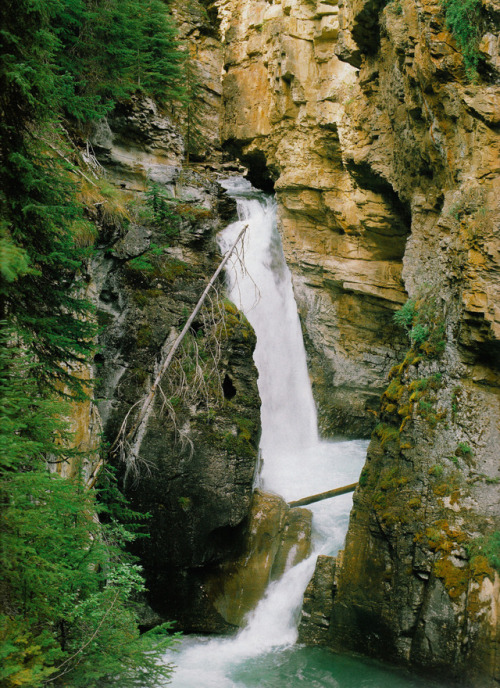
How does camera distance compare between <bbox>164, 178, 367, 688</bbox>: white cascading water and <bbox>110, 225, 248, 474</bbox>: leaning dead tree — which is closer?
<bbox>164, 178, 367, 688</bbox>: white cascading water

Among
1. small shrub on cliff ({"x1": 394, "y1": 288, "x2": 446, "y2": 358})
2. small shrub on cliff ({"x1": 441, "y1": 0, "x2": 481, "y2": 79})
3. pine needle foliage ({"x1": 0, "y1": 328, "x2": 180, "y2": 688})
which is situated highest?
small shrub on cliff ({"x1": 441, "y1": 0, "x2": 481, "y2": 79})

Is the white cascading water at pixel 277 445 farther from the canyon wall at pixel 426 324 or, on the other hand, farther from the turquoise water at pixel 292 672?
the canyon wall at pixel 426 324

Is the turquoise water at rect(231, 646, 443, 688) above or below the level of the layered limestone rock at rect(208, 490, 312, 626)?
below

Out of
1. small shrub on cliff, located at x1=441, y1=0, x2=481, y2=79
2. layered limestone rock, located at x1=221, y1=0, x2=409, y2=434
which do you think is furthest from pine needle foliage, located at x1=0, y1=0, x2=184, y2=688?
layered limestone rock, located at x1=221, y1=0, x2=409, y2=434

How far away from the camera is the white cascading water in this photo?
9664mm

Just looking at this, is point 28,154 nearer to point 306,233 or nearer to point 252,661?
point 252,661

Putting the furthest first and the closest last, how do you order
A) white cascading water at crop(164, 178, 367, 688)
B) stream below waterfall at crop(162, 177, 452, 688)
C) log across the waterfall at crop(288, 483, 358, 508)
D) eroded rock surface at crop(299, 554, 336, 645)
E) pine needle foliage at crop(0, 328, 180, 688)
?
1. log across the waterfall at crop(288, 483, 358, 508)
2. white cascading water at crop(164, 178, 367, 688)
3. eroded rock surface at crop(299, 554, 336, 645)
4. stream below waterfall at crop(162, 177, 452, 688)
5. pine needle foliage at crop(0, 328, 180, 688)

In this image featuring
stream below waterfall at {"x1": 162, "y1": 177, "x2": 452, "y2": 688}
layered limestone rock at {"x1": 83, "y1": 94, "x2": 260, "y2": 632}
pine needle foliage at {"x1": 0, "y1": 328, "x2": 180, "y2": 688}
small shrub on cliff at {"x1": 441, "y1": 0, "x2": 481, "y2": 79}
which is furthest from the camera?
layered limestone rock at {"x1": 83, "y1": 94, "x2": 260, "y2": 632}

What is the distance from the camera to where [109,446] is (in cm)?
1077

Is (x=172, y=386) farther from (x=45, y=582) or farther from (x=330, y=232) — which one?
(x=330, y=232)

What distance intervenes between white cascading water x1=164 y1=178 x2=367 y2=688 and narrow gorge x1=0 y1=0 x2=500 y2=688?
6 centimetres

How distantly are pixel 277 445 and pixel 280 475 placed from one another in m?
1.18

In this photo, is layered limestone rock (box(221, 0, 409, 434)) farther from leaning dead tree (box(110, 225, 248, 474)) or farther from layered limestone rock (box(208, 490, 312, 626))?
leaning dead tree (box(110, 225, 248, 474))

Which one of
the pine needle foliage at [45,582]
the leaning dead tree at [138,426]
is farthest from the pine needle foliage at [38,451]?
the leaning dead tree at [138,426]
